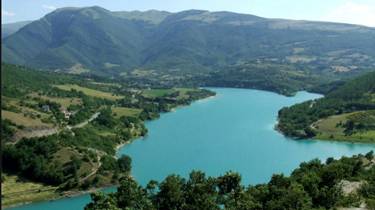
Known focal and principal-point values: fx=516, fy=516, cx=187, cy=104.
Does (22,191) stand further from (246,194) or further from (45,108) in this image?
(45,108)

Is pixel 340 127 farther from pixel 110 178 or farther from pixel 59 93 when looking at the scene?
pixel 59 93

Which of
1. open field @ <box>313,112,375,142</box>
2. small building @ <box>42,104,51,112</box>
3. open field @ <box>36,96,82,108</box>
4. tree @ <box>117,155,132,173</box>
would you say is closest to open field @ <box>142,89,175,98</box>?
open field @ <box>36,96,82,108</box>

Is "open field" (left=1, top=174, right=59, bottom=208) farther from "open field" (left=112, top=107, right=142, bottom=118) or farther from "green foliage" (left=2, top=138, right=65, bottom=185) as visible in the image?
"open field" (left=112, top=107, right=142, bottom=118)

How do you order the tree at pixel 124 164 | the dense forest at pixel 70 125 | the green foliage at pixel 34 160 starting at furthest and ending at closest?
the tree at pixel 124 164
the dense forest at pixel 70 125
the green foliage at pixel 34 160

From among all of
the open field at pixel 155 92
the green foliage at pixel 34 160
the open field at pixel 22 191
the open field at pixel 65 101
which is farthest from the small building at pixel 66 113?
the open field at pixel 155 92

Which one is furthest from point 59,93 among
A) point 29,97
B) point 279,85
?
point 279,85

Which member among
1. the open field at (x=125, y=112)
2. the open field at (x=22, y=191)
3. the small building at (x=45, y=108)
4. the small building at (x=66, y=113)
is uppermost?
the small building at (x=45, y=108)

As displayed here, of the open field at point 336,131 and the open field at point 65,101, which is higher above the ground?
the open field at point 65,101

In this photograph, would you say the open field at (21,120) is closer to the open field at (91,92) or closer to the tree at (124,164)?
the tree at (124,164)
